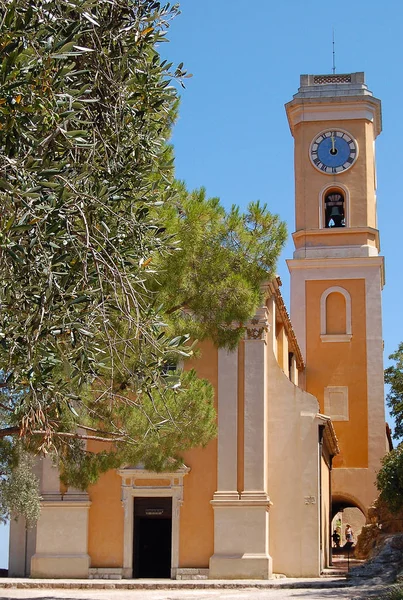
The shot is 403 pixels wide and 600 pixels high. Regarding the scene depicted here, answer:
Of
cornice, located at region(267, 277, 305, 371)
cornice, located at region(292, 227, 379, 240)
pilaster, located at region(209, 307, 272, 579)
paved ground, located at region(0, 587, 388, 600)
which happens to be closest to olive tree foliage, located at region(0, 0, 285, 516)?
paved ground, located at region(0, 587, 388, 600)

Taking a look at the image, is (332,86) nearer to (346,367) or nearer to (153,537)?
(346,367)

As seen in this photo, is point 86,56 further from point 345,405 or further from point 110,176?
point 345,405

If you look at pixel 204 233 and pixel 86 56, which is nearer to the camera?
pixel 86 56

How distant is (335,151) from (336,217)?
2496 mm

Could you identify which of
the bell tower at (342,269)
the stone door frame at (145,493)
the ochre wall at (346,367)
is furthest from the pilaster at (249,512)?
the bell tower at (342,269)

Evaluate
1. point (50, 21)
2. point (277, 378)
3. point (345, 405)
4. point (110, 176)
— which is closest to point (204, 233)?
point (110, 176)

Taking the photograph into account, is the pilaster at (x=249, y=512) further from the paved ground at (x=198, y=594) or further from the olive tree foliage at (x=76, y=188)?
the olive tree foliage at (x=76, y=188)

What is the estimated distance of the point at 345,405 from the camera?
36.6m

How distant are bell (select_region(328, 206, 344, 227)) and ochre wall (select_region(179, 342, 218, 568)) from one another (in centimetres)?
1400

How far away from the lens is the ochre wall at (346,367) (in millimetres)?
36188

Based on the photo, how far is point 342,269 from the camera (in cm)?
3772

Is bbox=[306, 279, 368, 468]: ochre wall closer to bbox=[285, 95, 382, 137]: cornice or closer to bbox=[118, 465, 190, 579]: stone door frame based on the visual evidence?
bbox=[285, 95, 382, 137]: cornice

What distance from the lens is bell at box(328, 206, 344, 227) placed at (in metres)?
38.6

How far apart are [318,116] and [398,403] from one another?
11.2 meters
